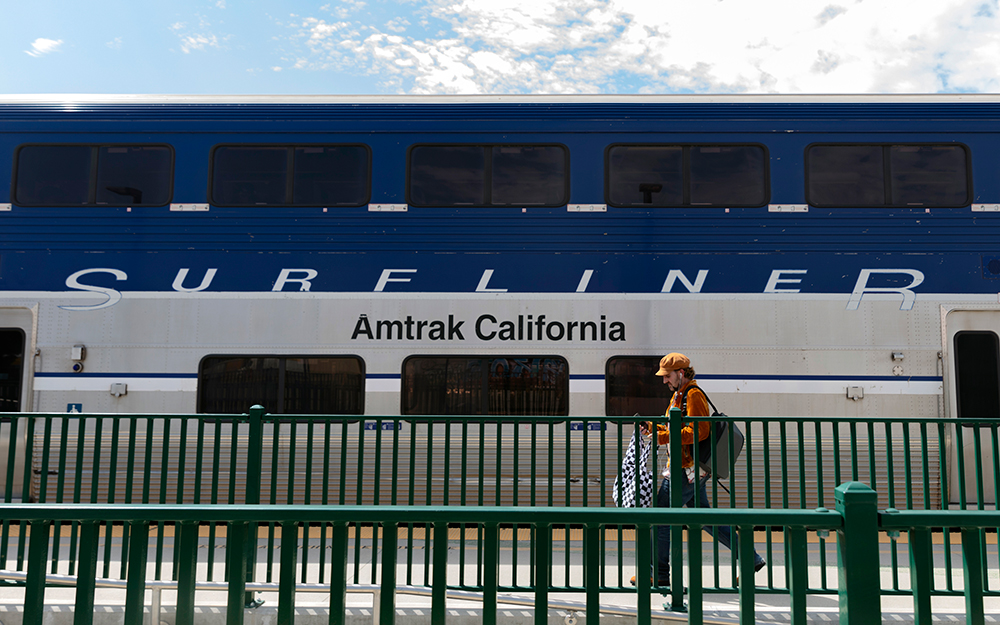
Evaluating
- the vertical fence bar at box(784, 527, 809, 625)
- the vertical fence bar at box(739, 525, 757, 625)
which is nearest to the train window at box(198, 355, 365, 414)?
the vertical fence bar at box(739, 525, 757, 625)

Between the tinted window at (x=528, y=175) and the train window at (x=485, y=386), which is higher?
the tinted window at (x=528, y=175)

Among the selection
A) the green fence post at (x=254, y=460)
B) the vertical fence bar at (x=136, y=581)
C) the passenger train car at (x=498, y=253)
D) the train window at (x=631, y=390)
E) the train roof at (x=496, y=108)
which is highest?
the train roof at (x=496, y=108)

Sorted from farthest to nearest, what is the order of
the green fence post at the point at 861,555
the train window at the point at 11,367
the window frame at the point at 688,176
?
the train window at the point at 11,367
the window frame at the point at 688,176
the green fence post at the point at 861,555

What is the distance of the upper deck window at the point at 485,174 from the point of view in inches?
286

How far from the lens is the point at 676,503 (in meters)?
4.38

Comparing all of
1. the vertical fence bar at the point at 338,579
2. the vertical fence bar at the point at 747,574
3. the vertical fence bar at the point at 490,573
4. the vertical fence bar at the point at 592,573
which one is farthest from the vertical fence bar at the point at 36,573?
the vertical fence bar at the point at 747,574

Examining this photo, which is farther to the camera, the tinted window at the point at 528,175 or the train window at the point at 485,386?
the tinted window at the point at 528,175

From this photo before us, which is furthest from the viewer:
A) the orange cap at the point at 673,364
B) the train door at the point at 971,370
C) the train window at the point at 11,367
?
the train window at the point at 11,367

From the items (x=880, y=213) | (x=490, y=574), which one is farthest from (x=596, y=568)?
(x=880, y=213)

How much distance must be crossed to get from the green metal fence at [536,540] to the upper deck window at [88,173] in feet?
18.4

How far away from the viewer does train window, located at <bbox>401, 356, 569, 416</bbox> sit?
23.1 feet

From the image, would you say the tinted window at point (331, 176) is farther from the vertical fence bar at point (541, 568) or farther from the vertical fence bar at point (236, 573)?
the vertical fence bar at point (541, 568)

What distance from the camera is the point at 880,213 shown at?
23.3 feet

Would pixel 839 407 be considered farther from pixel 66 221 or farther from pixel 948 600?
pixel 66 221
